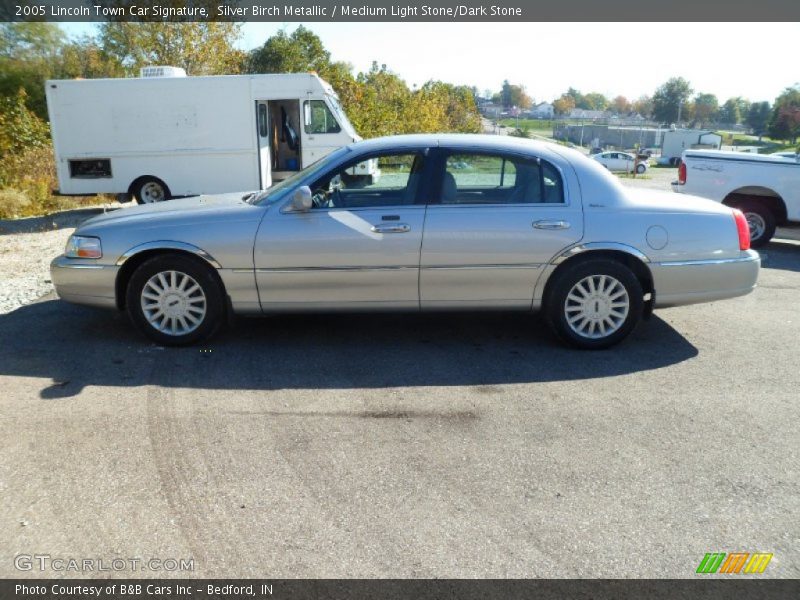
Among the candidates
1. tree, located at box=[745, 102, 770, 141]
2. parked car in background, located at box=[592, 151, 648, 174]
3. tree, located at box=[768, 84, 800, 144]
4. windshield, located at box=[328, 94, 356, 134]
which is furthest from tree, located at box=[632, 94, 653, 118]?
windshield, located at box=[328, 94, 356, 134]

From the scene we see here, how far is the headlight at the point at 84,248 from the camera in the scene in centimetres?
531

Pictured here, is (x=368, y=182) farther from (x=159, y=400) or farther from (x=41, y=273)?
(x=41, y=273)

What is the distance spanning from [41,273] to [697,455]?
24.4 feet

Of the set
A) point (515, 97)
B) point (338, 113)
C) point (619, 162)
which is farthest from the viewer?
point (515, 97)

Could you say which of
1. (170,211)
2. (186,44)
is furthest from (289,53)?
(170,211)

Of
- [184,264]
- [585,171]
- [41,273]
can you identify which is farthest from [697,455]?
[41,273]

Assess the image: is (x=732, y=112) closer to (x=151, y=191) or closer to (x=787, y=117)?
(x=787, y=117)

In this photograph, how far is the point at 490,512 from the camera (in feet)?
10.3

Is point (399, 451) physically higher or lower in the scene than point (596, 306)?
lower

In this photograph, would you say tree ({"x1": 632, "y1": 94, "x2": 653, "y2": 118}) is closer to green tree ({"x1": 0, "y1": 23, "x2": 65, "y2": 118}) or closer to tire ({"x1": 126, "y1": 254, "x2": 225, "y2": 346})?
green tree ({"x1": 0, "y1": 23, "x2": 65, "y2": 118})

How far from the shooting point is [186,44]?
26.7 meters

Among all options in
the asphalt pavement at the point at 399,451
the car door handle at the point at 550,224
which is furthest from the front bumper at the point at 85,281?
the car door handle at the point at 550,224
